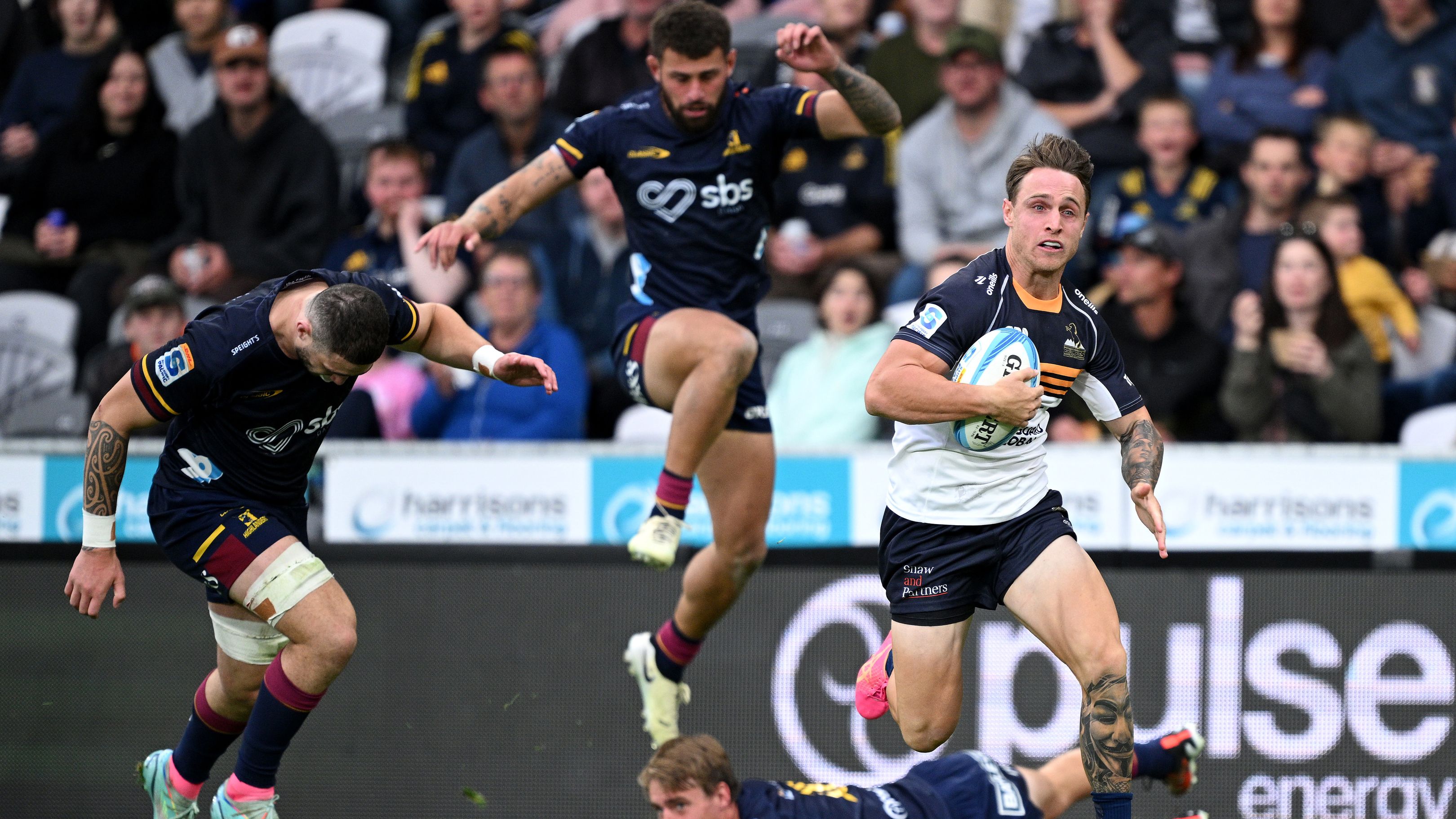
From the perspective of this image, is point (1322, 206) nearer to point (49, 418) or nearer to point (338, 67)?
point (338, 67)

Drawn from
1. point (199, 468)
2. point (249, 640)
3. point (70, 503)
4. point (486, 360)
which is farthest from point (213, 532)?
point (70, 503)

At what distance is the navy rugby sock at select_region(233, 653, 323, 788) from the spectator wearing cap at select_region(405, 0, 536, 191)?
593 centimetres

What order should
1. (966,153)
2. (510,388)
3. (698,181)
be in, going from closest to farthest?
(698,181), (510,388), (966,153)

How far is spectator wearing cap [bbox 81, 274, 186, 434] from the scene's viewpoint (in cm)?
945

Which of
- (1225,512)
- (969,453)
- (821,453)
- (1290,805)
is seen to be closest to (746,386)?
(821,453)

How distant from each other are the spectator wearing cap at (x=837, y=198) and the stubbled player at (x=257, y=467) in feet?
14.6

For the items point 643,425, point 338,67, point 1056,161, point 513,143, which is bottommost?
point 643,425

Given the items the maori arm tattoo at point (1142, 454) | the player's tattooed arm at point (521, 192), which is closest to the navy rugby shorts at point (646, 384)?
the player's tattooed arm at point (521, 192)

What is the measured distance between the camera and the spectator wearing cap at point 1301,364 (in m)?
8.84

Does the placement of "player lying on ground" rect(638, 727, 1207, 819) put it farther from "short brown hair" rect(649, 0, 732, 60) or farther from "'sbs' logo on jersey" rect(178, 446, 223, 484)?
"short brown hair" rect(649, 0, 732, 60)

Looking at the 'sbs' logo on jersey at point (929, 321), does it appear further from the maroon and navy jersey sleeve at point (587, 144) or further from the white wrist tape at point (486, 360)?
the maroon and navy jersey sleeve at point (587, 144)

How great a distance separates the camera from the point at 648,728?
7.14m

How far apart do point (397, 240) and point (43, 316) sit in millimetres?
2589

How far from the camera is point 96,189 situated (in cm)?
1122
